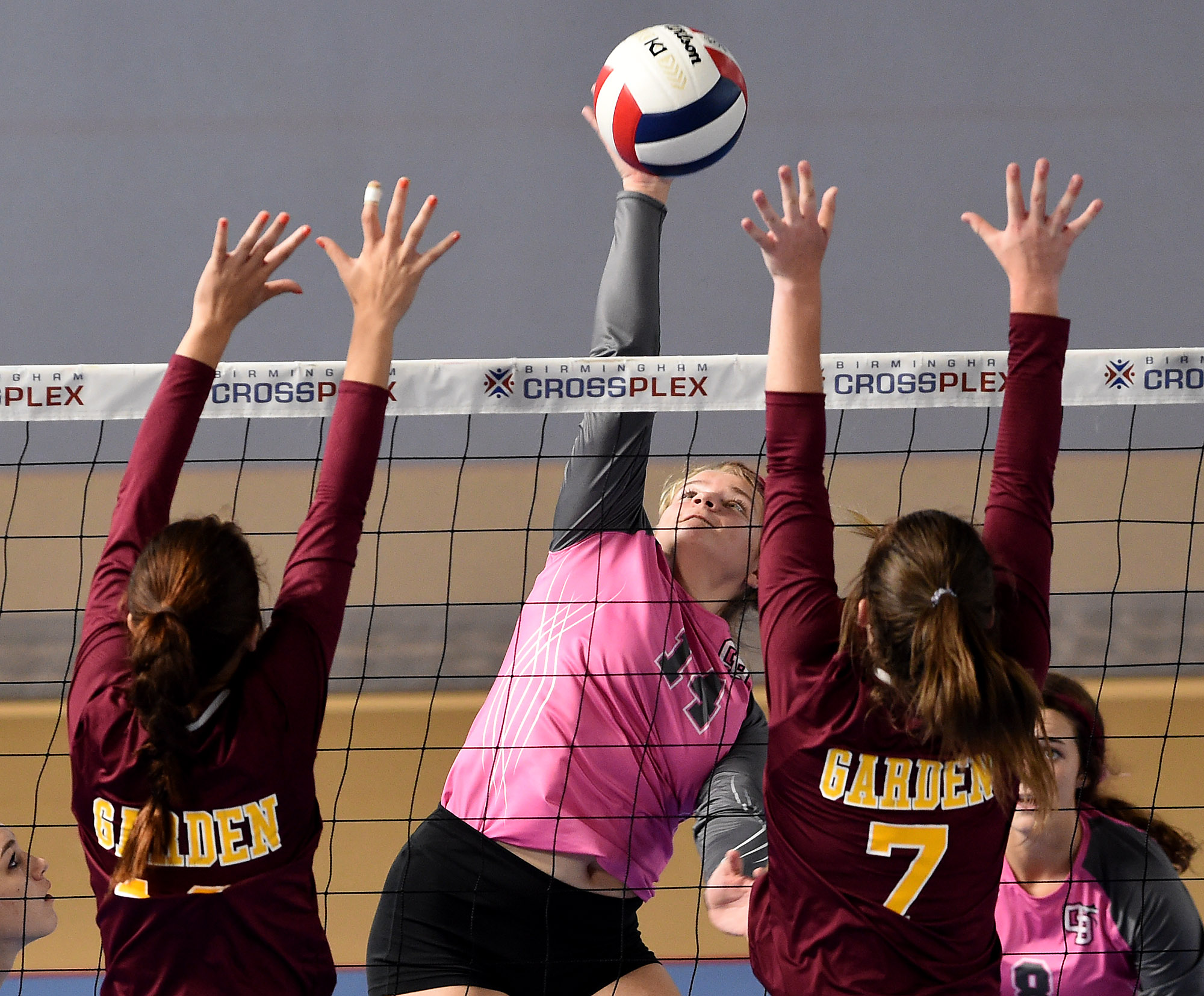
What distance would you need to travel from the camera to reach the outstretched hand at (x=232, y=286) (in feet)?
6.08

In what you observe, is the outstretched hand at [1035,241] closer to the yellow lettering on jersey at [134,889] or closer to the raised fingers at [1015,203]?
the raised fingers at [1015,203]

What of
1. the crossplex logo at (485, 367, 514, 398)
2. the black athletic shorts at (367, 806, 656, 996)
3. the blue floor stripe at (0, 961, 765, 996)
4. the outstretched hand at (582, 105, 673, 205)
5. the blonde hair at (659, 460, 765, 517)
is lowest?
the blue floor stripe at (0, 961, 765, 996)

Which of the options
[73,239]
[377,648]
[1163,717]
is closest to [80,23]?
[73,239]

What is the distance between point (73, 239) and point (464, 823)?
4544 millimetres

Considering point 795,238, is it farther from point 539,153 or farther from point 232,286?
point 539,153

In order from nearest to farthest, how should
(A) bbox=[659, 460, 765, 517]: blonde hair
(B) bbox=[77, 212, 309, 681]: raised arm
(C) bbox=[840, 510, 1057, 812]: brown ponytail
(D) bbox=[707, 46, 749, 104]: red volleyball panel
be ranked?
(C) bbox=[840, 510, 1057, 812]: brown ponytail
(B) bbox=[77, 212, 309, 681]: raised arm
(D) bbox=[707, 46, 749, 104]: red volleyball panel
(A) bbox=[659, 460, 765, 517]: blonde hair

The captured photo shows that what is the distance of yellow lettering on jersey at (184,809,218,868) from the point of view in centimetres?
155

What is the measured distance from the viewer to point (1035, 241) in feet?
6.12

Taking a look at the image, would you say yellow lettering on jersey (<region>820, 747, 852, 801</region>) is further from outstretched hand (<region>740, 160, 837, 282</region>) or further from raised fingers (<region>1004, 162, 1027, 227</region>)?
raised fingers (<region>1004, 162, 1027, 227</region>)

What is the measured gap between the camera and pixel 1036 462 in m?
1.74

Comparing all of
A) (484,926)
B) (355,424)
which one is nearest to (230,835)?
(355,424)

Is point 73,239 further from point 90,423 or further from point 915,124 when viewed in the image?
point 915,124

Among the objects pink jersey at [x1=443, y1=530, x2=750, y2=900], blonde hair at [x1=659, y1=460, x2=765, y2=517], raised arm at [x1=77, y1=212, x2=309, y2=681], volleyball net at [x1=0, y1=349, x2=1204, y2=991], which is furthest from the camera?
volleyball net at [x1=0, y1=349, x2=1204, y2=991]

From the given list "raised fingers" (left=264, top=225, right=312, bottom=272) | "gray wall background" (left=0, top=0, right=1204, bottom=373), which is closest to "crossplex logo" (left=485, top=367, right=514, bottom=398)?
"raised fingers" (left=264, top=225, right=312, bottom=272)
